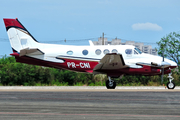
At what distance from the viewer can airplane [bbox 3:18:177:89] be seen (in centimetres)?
2073

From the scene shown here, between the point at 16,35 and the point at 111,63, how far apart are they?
8.10m

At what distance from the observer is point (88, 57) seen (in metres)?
21.5

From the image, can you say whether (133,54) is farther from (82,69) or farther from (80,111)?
(80,111)

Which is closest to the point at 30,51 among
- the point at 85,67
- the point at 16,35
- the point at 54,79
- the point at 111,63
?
the point at 16,35

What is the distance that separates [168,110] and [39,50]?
14.8 metres

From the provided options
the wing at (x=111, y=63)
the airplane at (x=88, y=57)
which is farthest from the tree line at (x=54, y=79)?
the wing at (x=111, y=63)

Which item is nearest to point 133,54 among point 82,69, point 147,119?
point 82,69

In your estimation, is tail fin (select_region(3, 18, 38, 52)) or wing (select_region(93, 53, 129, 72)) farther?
tail fin (select_region(3, 18, 38, 52))

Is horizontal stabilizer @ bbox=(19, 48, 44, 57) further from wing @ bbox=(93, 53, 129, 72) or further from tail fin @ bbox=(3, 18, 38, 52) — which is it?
wing @ bbox=(93, 53, 129, 72)

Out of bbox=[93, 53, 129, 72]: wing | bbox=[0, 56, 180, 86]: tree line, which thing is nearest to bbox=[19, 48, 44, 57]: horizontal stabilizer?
bbox=[93, 53, 129, 72]: wing

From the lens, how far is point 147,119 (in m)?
7.48

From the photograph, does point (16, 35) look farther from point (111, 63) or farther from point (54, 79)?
point (111, 63)

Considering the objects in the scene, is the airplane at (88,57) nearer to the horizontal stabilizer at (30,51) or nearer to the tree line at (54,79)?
the horizontal stabilizer at (30,51)

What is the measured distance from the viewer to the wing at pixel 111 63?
1960cm
